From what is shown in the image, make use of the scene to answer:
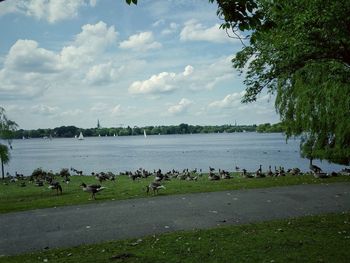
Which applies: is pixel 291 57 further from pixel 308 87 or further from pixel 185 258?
pixel 308 87

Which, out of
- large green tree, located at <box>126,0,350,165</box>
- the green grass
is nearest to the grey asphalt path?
the green grass

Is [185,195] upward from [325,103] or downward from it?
downward

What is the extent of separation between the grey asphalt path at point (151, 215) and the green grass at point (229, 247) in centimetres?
101

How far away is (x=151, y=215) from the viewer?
14.1 metres

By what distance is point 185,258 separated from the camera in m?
8.88

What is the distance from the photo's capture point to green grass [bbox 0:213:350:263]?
8.84 metres

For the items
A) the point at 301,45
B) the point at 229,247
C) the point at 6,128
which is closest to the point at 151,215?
the point at 229,247

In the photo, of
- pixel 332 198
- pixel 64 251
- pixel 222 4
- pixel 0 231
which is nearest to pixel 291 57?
pixel 332 198

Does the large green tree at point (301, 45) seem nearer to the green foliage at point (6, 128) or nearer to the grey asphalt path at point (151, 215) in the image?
the grey asphalt path at point (151, 215)

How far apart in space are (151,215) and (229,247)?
5.02 metres

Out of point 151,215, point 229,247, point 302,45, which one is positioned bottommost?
point 151,215

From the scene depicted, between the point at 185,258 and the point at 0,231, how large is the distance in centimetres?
708

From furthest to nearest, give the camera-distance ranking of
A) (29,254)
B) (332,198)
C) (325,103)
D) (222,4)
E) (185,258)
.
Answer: (325,103) → (332,198) → (29,254) → (185,258) → (222,4)

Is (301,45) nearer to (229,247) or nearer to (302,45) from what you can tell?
(302,45)
